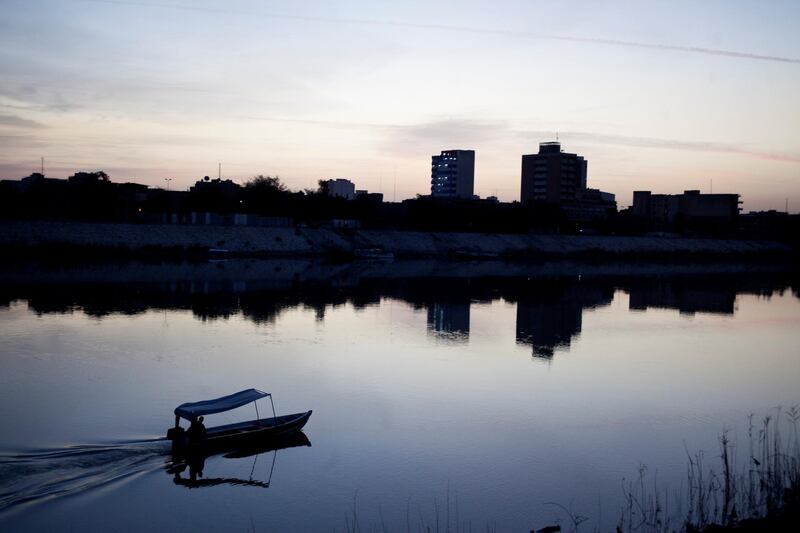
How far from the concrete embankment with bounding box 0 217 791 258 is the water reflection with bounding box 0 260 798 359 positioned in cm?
1163

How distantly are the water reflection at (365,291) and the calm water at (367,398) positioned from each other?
1.67 ft

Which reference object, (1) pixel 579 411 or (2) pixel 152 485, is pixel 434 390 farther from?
(2) pixel 152 485

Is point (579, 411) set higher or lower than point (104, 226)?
lower

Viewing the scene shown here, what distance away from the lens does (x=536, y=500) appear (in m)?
14.6

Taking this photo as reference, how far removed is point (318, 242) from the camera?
327 ft

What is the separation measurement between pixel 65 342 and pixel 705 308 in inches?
1701

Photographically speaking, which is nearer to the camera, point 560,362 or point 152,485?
point 152,485

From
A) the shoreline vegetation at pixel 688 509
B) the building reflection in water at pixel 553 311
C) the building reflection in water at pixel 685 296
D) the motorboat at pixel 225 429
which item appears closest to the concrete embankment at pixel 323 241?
the building reflection in water at pixel 553 311

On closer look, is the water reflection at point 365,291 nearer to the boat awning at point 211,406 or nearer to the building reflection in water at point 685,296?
the building reflection in water at point 685,296

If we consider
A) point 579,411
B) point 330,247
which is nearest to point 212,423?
point 579,411

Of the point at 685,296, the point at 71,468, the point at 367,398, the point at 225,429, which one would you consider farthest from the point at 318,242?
the point at 71,468

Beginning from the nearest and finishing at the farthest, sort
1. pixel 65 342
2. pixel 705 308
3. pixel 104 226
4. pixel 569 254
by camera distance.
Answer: pixel 65 342
pixel 705 308
pixel 104 226
pixel 569 254

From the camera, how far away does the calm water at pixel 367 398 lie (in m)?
14.2

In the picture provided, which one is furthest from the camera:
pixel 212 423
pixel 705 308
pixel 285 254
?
pixel 285 254
